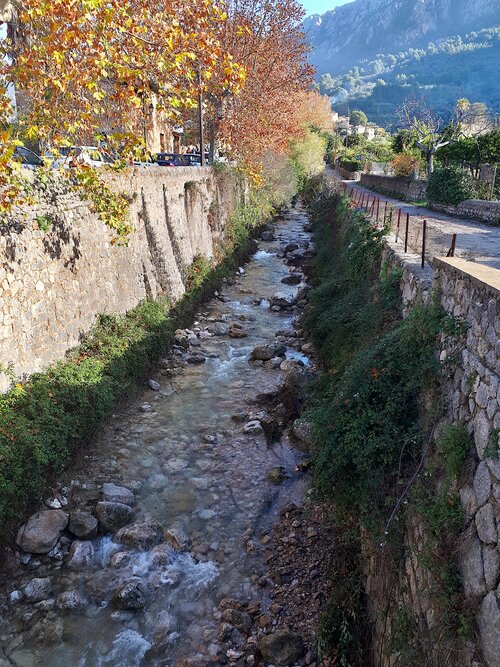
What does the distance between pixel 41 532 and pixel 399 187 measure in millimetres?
24832

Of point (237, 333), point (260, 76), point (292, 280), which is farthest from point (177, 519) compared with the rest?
point (260, 76)

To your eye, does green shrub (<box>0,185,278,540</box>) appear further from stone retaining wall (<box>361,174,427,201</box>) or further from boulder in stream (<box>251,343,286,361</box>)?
stone retaining wall (<box>361,174,427,201</box>)

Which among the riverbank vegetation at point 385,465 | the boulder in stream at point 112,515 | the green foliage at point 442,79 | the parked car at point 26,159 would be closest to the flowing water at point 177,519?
the boulder in stream at point 112,515

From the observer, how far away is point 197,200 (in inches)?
738

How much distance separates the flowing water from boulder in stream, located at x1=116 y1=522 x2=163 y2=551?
0.34 ft

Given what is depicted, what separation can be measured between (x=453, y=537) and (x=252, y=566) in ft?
11.3

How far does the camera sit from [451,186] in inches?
732

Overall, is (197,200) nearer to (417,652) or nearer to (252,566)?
(252,566)

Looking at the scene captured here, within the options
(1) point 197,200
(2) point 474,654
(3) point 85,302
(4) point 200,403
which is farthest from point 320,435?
(1) point 197,200

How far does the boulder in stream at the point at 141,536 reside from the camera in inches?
276

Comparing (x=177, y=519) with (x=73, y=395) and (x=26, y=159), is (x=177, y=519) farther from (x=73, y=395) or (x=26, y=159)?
(x=26, y=159)

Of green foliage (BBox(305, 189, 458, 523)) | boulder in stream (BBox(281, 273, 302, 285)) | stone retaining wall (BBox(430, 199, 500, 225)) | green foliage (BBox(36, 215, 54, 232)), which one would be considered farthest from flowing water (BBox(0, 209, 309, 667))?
stone retaining wall (BBox(430, 199, 500, 225))

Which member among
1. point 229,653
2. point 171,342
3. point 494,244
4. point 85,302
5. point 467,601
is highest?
point 494,244

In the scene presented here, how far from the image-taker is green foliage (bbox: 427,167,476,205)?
18031 mm
